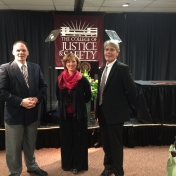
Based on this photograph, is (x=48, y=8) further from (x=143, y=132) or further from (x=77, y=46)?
(x=143, y=132)

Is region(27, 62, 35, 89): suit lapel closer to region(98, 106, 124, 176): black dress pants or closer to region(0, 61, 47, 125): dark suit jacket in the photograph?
region(0, 61, 47, 125): dark suit jacket

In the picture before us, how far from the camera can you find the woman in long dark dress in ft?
7.06

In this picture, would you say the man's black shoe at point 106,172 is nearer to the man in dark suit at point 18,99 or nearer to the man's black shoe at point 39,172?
the man's black shoe at point 39,172

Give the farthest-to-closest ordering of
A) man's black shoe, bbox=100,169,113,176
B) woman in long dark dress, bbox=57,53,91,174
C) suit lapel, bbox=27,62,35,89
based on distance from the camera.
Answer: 1. man's black shoe, bbox=100,169,113,176
2. woman in long dark dress, bbox=57,53,91,174
3. suit lapel, bbox=27,62,35,89

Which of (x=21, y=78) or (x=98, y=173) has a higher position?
(x=21, y=78)

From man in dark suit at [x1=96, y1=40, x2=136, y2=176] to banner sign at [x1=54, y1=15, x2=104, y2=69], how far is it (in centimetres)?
304

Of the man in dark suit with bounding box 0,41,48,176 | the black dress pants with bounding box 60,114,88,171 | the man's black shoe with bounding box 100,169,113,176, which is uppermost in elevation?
the man in dark suit with bounding box 0,41,48,176

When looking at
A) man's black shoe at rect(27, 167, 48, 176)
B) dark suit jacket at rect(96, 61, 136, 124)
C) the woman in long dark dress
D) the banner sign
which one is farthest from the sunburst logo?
man's black shoe at rect(27, 167, 48, 176)

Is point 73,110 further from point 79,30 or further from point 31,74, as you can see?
point 79,30

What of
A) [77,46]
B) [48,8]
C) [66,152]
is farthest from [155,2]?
[66,152]

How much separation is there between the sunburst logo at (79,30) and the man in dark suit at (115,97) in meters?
3.10

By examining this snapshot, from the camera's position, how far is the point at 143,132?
3.19 m

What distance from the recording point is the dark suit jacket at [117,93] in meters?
1.99

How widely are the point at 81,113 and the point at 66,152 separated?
525 millimetres
